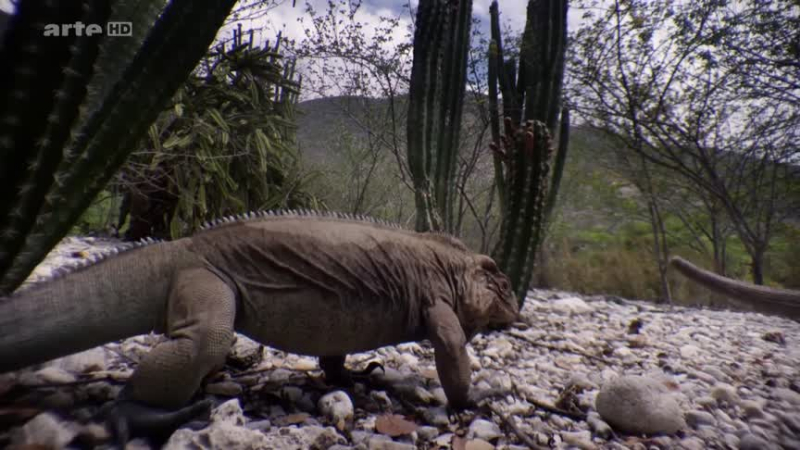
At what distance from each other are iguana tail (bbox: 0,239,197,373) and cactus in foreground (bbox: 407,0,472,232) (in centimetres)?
376

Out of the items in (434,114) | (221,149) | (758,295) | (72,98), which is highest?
(434,114)

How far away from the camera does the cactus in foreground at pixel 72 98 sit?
5.18 ft

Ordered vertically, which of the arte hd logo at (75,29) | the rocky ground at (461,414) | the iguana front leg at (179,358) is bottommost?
the rocky ground at (461,414)

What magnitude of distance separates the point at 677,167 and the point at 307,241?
25.4ft

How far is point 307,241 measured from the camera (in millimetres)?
2402

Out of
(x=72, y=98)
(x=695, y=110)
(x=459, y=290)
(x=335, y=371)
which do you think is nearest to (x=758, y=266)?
(x=695, y=110)

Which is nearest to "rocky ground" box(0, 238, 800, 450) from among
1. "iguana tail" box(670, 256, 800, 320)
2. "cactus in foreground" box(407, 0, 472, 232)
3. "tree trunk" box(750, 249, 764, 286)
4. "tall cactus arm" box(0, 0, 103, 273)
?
"iguana tail" box(670, 256, 800, 320)

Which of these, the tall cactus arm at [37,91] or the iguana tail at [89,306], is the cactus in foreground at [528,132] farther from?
the tall cactus arm at [37,91]

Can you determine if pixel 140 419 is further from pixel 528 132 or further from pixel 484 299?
pixel 528 132

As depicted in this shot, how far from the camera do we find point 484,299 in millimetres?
2953

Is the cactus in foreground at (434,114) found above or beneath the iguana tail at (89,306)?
above

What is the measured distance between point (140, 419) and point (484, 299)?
2114 mm

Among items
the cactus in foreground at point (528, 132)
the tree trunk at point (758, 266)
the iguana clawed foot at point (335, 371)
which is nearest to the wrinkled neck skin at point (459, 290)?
the iguana clawed foot at point (335, 371)

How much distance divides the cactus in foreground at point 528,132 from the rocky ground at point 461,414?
1.35 meters
